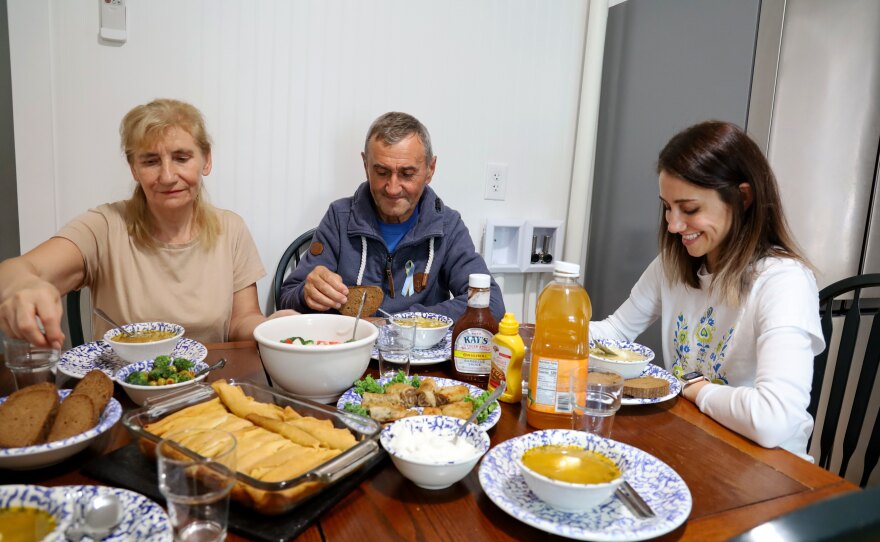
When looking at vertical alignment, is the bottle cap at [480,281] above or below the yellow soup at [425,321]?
above

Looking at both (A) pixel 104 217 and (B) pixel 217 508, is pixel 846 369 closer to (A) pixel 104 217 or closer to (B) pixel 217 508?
(B) pixel 217 508

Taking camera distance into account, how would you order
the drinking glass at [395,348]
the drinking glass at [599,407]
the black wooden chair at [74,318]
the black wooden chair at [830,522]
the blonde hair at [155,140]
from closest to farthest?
the black wooden chair at [830,522] < the drinking glass at [599,407] < the drinking glass at [395,348] < the blonde hair at [155,140] < the black wooden chair at [74,318]

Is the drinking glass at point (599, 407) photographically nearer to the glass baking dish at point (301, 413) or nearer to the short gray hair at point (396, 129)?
the glass baking dish at point (301, 413)

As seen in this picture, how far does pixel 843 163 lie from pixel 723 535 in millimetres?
1948

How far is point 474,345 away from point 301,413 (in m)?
0.43

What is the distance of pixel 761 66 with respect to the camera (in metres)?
2.02

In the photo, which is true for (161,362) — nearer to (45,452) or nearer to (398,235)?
(45,452)

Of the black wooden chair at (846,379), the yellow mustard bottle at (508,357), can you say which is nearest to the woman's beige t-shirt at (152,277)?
the yellow mustard bottle at (508,357)

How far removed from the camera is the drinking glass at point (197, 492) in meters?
0.63

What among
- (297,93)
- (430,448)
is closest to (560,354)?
(430,448)

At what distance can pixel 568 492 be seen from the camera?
0.69 m

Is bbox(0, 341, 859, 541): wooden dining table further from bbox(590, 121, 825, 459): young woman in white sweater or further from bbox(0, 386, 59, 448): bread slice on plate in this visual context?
bbox(590, 121, 825, 459): young woman in white sweater

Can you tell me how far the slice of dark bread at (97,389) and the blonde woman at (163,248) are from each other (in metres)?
0.75

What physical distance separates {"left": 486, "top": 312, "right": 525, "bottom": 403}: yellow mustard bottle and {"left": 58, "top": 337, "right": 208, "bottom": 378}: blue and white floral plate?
657 mm
